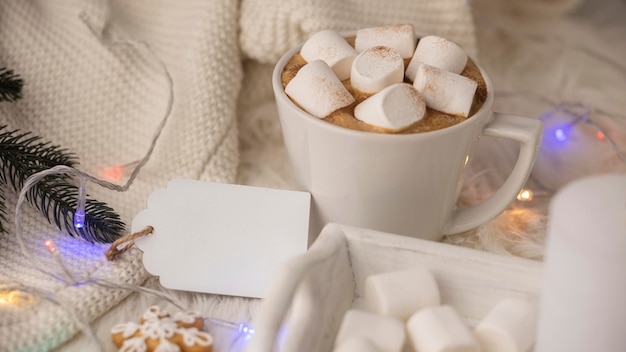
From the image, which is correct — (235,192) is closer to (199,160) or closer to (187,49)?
(199,160)

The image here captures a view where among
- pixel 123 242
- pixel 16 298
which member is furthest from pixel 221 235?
pixel 16 298

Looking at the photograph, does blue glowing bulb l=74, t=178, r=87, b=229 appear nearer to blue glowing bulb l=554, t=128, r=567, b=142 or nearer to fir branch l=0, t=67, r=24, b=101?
fir branch l=0, t=67, r=24, b=101

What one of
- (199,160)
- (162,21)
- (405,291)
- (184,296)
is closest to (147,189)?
(199,160)

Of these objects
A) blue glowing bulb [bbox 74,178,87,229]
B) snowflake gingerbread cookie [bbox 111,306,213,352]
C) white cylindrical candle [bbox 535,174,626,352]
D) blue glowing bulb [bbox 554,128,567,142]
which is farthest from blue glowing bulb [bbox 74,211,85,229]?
blue glowing bulb [bbox 554,128,567,142]

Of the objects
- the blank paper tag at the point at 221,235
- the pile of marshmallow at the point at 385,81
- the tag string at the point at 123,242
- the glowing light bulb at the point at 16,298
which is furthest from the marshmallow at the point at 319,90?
the glowing light bulb at the point at 16,298

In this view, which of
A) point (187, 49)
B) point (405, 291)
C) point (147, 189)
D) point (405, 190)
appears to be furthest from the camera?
point (187, 49)

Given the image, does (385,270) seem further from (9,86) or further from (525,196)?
(9,86)
